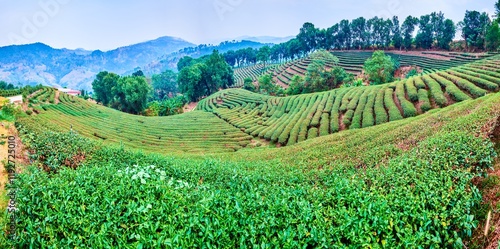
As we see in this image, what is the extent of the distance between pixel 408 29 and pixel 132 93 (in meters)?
81.5

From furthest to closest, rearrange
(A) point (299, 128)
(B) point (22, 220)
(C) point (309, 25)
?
1. (C) point (309, 25)
2. (A) point (299, 128)
3. (B) point (22, 220)

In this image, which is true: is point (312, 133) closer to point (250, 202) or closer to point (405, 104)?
point (405, 104)

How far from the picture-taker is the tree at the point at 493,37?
6009 cm

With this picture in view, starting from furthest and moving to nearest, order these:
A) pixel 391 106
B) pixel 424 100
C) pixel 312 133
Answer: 1. pixel 312 133
2. pixel 391 106
3. pixel 424 100

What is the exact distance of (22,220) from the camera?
5617 millimetres

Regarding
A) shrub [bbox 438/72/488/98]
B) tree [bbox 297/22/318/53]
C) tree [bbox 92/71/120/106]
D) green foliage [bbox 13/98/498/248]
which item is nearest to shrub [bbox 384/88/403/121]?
shrub [bbox 438/72/488/98]

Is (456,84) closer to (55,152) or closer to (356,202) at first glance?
(356,202)

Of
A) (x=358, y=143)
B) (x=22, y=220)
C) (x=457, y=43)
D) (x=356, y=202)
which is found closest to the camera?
(x=22, y=220)

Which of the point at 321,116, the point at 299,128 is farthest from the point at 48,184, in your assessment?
the point at 321,116

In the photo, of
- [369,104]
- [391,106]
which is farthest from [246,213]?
[369,104]

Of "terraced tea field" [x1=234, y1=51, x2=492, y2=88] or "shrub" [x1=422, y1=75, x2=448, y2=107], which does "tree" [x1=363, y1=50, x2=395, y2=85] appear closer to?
"terraced tea field" [x1=234, y1=51, x2=492, y2=88]

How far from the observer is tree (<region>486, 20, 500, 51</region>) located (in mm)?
60094

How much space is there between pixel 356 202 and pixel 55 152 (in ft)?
35.8

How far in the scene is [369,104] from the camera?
34156 millimetres
